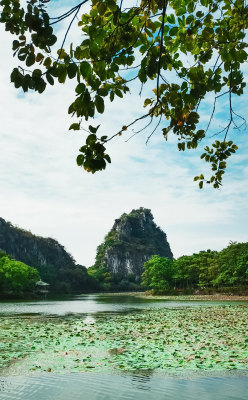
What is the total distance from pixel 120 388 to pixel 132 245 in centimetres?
12981

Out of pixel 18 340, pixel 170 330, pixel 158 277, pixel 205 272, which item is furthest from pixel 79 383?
pixel 158 277

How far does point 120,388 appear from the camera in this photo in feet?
17.2

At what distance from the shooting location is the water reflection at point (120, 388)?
4895 mm

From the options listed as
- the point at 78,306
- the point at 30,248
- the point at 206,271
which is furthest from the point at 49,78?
the point at 30,248

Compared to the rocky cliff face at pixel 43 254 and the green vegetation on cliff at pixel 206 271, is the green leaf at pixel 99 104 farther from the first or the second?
the rocky cliff face at pixel 43 254

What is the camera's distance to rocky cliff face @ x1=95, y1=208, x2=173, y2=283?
412 feet

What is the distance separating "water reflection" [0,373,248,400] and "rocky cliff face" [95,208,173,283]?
106579mm

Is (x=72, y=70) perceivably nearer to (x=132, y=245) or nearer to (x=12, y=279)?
(x=12, y=279)

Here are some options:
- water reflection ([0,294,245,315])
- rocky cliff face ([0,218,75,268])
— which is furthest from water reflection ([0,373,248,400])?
rocky cliff face ([0,218,75,268])

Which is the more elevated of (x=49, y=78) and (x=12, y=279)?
(x=49, y=78)

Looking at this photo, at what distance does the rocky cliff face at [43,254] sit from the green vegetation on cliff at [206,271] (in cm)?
2818

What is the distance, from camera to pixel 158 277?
196ft

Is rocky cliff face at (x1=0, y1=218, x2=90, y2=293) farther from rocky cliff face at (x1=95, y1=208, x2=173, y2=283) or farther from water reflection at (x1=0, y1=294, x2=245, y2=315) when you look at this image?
water reflection at (x1=0, y1=294, x2=245, y2=315)

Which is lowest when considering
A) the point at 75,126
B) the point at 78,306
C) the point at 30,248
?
the point at 78,306
